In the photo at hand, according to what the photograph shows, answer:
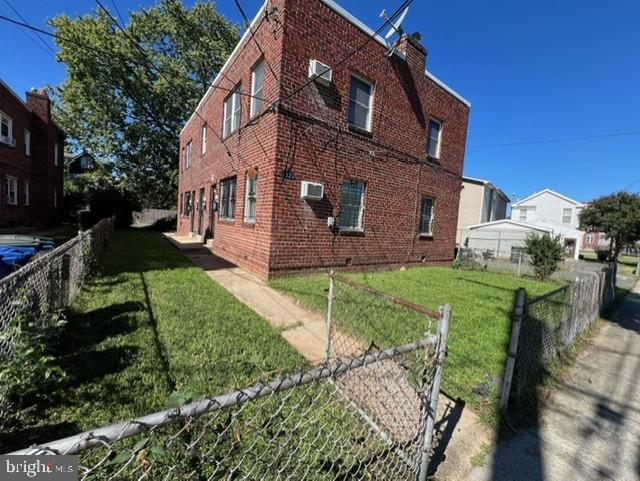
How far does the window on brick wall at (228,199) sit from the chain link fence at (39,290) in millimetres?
4625

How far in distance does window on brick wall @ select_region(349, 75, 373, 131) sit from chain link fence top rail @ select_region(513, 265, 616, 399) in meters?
6.06

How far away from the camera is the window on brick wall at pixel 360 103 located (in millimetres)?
8203

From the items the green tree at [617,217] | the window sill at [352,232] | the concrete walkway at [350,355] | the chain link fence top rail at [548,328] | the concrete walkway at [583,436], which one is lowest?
the concrete walkway at [583,436]

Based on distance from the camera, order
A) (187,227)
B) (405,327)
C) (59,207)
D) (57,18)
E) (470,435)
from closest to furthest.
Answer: (470,435) → (405,327) → (187,227) → (57,18) → (59,207)

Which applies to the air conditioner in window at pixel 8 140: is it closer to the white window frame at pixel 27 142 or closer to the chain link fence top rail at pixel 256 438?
the white window frame at pixel 27 142

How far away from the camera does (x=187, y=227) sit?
16.5 metres

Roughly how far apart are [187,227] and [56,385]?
14800 millimetres

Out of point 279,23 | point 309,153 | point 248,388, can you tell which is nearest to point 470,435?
point 248,388

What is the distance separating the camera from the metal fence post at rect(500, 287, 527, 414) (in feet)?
9.30

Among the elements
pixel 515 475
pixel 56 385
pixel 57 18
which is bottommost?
pixel 515 475

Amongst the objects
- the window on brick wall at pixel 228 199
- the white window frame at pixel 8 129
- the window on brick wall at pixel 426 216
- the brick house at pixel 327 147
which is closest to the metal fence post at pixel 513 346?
the brick house at pixel 327 147

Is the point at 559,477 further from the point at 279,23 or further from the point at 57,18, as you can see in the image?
the point at 57,18

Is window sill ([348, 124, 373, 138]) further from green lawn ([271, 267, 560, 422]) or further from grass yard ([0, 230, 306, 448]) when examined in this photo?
grass yard ([0, 230, 306, 448])

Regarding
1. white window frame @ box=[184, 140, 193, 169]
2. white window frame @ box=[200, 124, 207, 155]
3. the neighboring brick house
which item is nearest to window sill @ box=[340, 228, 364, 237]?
white window frame @ box=[200, 124, 207, 155]
